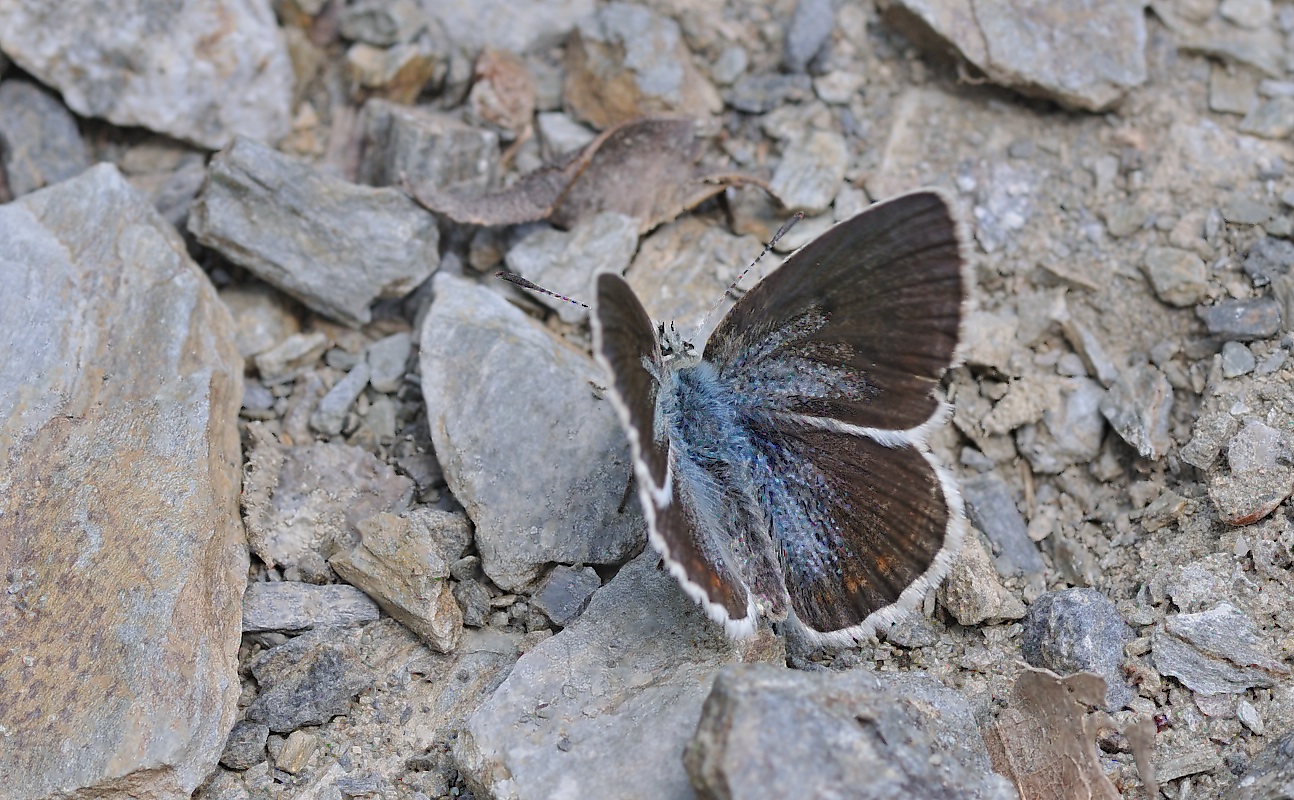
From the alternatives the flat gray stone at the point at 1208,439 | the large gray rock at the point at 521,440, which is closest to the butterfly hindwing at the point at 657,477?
the large gray rock at the point at 521,440

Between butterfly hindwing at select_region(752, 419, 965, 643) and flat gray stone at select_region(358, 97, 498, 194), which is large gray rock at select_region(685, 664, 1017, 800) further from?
flat gray stone at select_region(358, 97, 498, 194)

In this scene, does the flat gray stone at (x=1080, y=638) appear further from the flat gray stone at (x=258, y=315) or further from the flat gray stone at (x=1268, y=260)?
the flat gray stone at (x=258, y=315)

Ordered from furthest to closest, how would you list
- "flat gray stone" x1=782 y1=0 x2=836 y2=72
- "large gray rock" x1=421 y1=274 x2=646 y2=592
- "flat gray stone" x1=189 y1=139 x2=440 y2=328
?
1. "flat gray stone" x1=782 y1=0 x2=836 y2=72
2. "flat gray stone" x1=189 y1=139 x2=440 y2=328
3. "large gray rock" x1=421 y1=274 x2=646 y2=592

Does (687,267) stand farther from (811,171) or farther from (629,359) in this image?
(629,359)

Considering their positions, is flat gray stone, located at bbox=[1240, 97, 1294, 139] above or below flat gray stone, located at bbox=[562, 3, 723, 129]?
above

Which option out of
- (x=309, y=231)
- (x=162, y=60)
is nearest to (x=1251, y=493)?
(x=309, y=231)

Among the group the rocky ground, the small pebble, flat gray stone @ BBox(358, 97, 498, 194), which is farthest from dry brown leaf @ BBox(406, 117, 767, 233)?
the small pebble
